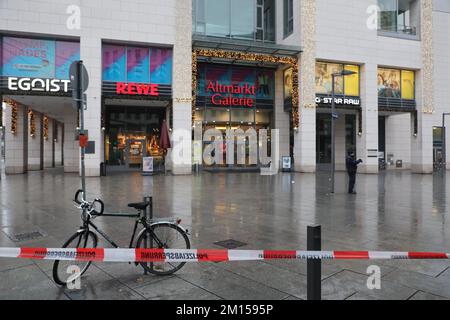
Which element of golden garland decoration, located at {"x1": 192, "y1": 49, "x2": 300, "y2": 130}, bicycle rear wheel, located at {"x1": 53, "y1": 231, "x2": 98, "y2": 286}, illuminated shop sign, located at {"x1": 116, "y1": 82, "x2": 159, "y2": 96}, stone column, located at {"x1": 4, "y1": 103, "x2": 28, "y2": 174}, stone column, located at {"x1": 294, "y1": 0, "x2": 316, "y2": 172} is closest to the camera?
bicycle rear wheel, located at {"x1": 53, "y1": 231, "x2": 98, "y2": 286}

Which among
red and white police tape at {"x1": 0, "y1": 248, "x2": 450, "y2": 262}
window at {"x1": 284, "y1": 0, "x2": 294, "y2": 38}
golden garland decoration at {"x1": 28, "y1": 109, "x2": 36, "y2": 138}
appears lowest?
red and white police tape at {"x1": 0, "y1": 248, "x2": 450, "y2": 262}

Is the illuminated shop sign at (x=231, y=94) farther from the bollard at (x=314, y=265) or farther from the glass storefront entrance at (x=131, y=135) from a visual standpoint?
the bollard at (x=314, y=265)

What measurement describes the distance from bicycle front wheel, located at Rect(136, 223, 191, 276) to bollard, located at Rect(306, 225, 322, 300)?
1.83 meters

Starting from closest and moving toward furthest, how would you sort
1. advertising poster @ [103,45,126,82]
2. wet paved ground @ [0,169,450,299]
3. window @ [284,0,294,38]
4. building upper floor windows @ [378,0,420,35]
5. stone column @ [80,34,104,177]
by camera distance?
wet paved ground @ [0,169,450,299]
stone column @ [80,34,104,177]
advertising poster @ [103,45,126,82]
window @ [284,0,294,38]
building upper floor windows @ [378,0,420,35]

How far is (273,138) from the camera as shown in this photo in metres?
29.1

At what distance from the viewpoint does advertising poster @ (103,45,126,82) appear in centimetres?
2206

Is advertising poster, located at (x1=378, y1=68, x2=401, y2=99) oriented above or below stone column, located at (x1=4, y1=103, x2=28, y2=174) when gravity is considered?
above

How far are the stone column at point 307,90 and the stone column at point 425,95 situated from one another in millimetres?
10049

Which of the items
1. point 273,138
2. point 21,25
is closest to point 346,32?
point 273,138

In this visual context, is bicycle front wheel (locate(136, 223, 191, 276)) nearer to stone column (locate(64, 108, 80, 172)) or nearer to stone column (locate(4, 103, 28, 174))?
stone column (locate(64, 108, 80, 172))

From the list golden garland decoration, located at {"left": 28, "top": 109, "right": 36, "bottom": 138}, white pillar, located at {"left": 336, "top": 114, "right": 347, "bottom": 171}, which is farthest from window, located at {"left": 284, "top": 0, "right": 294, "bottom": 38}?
golden garland decoration, located at {"left": 28, "top": 109, "right": 36, "bottom": 138}

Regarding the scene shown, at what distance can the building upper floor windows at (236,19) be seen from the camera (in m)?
26.8
